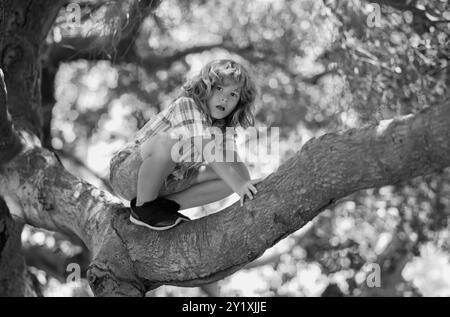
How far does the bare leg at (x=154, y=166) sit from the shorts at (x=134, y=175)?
126 mm

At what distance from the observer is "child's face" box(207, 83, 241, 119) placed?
432 cm

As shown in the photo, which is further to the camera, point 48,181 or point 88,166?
point 88,166

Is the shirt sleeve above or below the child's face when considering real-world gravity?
below

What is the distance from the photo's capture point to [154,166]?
398cm

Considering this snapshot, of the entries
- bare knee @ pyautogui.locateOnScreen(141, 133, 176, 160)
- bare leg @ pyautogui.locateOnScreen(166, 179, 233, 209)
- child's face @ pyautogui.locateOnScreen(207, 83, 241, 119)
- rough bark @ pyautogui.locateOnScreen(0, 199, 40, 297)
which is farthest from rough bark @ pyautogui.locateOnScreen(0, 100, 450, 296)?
child's face @ pyautogui.locateOnScreen(207, 83, 241, 119)

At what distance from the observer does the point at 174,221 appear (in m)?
4.16

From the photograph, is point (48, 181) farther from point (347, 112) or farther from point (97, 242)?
point (347, 112)

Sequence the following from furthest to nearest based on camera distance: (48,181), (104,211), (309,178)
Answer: (48,181)
(104,211)
(309,178)

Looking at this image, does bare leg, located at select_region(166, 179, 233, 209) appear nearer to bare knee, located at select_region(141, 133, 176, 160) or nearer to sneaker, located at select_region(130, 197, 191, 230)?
sneaker, located at select_region(130, 197, 191, 230)

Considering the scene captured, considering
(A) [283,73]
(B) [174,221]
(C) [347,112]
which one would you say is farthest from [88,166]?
(B) [174,221]

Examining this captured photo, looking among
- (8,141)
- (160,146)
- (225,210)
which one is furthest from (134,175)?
(8,141)

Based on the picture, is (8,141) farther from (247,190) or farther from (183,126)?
(247,190)

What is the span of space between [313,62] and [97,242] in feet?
16.1

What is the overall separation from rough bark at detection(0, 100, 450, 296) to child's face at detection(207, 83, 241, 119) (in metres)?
0.65
